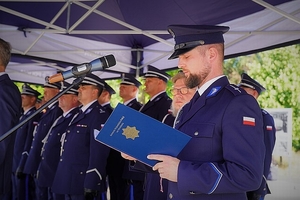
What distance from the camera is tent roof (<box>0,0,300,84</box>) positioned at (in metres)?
4.61

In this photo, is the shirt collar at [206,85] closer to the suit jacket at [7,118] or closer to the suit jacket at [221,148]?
the suit jacket at [221,148]

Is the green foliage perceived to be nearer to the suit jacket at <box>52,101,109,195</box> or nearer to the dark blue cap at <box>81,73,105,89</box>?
the dark blue cap at <box>81,73,105,89</box>

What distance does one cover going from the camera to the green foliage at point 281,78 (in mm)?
9523

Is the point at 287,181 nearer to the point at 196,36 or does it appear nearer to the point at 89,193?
the point at 89,193

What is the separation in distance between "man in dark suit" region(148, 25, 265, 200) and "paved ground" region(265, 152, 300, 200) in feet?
21.2

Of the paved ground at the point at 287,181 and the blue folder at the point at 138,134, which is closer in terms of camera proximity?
the blue folder at the point at 138,134

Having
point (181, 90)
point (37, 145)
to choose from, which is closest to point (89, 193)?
point (181, 90)

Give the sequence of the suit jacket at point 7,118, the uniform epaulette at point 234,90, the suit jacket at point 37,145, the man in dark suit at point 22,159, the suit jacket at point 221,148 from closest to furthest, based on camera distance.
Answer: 1. the suit jacket at point 221,148
2. the uniform epaulette at point 234,90
3. the suit jacket at point 7,118
4. the suit jacket at point 37,145
5. the man in dark suit at point 22,159

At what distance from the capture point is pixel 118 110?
1.56m

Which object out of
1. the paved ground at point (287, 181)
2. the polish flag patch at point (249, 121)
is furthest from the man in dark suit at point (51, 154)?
the paved ground at point (287, 181)

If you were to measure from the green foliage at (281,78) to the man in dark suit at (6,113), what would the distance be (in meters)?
7.26

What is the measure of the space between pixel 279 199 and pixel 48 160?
15.8 feet

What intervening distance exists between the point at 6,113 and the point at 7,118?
0.10 feet

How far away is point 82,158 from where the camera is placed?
13.4ft
